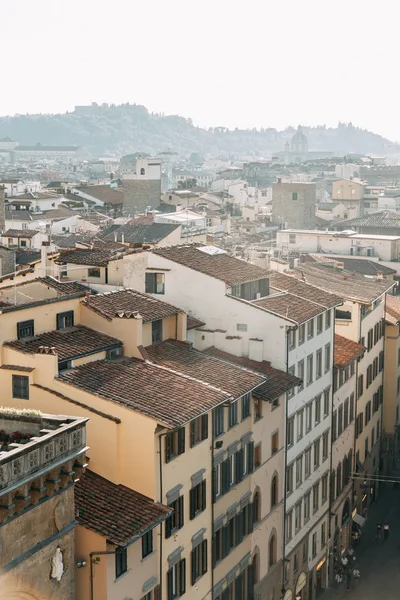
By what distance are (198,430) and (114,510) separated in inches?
190

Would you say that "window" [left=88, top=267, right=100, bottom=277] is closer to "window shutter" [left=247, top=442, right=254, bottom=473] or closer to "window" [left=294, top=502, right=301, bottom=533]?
"window shutter" [left=247, top=442, right=254, bottom=473]

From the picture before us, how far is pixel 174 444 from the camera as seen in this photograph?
92.5 ft

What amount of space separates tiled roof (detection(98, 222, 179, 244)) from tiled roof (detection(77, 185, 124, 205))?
5272 centimetres

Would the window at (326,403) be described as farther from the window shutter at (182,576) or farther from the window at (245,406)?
the window shutter at (182,576)

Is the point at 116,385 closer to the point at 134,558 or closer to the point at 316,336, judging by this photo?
the point at 134,558

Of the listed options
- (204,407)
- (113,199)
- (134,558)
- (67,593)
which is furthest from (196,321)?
(113,199)

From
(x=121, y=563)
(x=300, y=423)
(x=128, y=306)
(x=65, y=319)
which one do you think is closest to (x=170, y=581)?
(x=121, y=563)

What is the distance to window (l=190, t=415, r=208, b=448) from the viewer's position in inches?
1156

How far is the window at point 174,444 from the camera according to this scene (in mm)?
Result: 27750

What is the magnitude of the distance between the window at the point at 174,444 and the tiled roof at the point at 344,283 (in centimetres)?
2086

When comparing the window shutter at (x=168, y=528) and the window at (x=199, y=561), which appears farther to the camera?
the window at (x=199, y=561)

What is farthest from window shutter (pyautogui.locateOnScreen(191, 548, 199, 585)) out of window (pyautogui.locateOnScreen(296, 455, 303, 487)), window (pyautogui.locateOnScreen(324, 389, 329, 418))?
window (pyautogui.locateOnScreen(324, 389, 329, 418))

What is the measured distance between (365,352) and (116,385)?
86.8ft

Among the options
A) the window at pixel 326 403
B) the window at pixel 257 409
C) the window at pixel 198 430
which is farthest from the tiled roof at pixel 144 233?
the window at pixel 198 430
